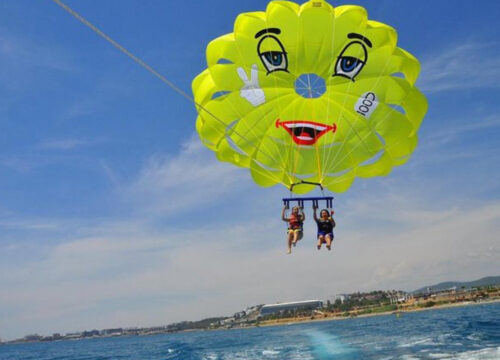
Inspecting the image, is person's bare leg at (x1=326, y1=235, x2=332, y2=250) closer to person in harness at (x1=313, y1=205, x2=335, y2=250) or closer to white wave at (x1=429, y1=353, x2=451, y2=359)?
person in harness at (x1=313, y1=205, x2=335, y2=250)

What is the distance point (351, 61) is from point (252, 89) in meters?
2.24

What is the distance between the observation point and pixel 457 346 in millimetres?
16641

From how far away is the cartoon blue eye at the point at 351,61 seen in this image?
10266 millimetres

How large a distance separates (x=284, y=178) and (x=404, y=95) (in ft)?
11.2

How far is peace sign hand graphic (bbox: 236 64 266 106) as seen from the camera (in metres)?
10.7

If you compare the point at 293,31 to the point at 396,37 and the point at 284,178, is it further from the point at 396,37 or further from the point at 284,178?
the point at 284,178

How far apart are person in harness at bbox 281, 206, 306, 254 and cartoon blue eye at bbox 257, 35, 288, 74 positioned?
3099 millimetres

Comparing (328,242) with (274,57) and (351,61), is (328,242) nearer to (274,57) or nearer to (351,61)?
(351,61)

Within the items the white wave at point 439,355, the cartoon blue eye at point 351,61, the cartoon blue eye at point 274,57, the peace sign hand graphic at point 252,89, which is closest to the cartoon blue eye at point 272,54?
the cartoon blue eye at point 274,57

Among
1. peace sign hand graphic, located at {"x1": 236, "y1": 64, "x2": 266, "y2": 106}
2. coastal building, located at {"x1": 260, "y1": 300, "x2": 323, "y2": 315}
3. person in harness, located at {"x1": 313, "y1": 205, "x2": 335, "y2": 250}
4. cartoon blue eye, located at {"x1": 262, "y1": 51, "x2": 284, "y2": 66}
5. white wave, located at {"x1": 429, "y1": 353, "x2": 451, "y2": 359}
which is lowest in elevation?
white wave, located at {"x1": 429, "y1": 353, "x2": 451, "y2": 359}

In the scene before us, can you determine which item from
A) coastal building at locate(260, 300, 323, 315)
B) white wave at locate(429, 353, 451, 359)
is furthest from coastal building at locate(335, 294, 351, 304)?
white wave at locate(429, 353, 451, 359)

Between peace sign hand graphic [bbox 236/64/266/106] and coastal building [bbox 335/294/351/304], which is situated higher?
coastal building [bbox 335/294/351/304]

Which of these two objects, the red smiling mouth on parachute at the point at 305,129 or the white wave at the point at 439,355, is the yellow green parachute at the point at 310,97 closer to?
the red smiling mouth on parachute at the point at 305,129

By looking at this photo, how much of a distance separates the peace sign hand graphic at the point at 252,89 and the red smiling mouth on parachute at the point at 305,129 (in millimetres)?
787
